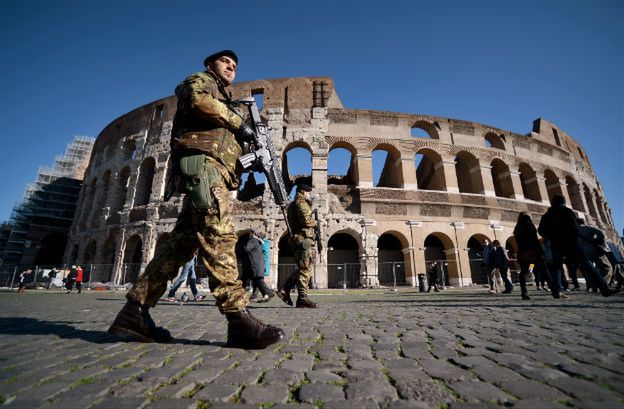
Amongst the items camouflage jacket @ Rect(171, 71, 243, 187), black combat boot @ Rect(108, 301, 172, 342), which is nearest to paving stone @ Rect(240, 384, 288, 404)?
black combat boot @ Rect(108, 301, 172, 342)

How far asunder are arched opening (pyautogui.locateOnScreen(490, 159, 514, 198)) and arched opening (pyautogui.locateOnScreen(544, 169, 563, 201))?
4105 mm

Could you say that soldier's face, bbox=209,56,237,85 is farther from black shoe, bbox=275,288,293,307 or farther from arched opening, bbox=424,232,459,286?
arched opening, bbox=424,232,459,286

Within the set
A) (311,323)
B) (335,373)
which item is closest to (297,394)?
(335,373)

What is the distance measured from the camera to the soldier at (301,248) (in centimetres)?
498

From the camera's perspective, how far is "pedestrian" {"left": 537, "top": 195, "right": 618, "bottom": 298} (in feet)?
16.2

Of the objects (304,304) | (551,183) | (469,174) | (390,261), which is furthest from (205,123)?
(551,183)

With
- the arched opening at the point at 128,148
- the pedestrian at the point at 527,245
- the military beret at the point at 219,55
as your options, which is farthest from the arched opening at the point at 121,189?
the pedestrian at the point at 527,245

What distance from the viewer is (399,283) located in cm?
1538

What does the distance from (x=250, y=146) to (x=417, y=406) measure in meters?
2.47

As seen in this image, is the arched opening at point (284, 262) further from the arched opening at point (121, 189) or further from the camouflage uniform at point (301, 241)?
the arched opening at point (121, 189)

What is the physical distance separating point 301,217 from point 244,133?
2.75 meters

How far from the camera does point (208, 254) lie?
2027mm

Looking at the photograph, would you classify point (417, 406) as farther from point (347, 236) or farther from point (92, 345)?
point (347, 236)

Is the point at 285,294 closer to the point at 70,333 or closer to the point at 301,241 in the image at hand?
the point at 301,241
